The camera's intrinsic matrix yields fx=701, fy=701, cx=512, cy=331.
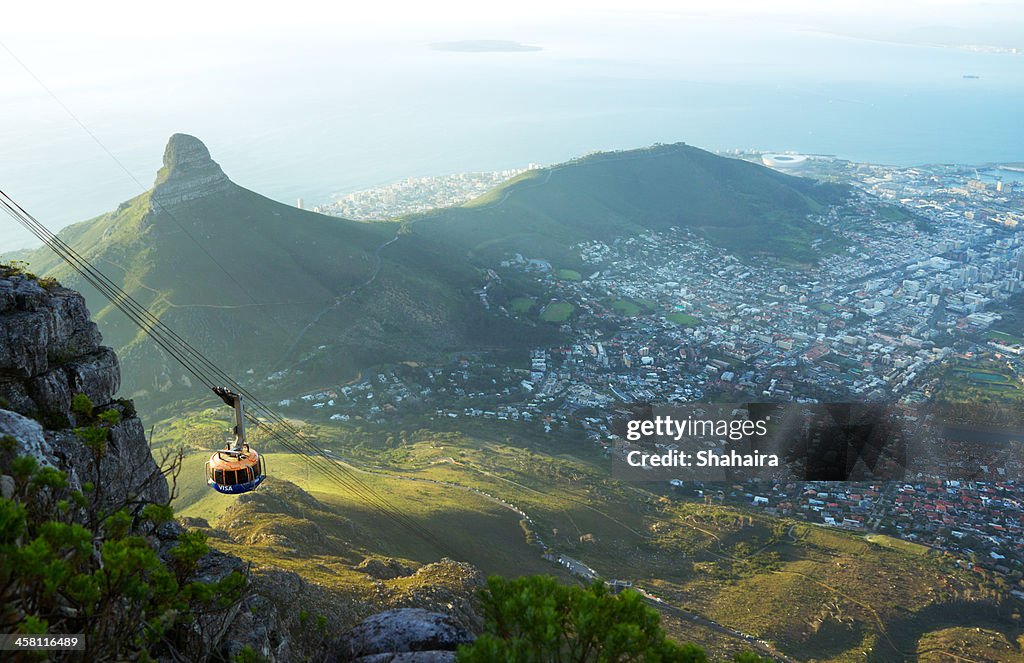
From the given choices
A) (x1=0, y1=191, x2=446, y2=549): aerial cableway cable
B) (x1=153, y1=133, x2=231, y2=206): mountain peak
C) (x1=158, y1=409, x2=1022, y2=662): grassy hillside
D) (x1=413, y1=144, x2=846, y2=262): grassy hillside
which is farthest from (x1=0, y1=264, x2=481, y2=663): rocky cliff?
(x1=413, y1=144, x2=846, y2=262): grassy hillside

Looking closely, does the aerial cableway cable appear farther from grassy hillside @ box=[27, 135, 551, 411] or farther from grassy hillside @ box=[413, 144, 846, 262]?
grassy hillside @ box=[413, 144, 846, 262]

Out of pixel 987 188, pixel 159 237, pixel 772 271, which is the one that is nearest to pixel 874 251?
pixel 772 271

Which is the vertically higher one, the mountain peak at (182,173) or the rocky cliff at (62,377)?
the mountain peak at (182,173)

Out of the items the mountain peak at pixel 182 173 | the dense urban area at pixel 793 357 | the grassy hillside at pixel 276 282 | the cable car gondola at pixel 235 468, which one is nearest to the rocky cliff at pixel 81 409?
the cable car gondola at pixel 235 468

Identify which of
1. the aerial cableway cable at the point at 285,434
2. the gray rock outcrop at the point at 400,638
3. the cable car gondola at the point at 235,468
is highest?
the cable car gondola at the point at 235,468

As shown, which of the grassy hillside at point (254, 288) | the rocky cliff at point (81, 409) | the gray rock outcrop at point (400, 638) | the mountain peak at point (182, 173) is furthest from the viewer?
the mountain peak at point (182, 173)

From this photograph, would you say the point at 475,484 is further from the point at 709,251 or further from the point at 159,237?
the point at 709,251

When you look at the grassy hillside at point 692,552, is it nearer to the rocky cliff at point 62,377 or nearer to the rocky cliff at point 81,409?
the rocky cliff at point 81,409

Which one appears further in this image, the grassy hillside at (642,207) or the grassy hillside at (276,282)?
the grassy hillside at (642,207)
